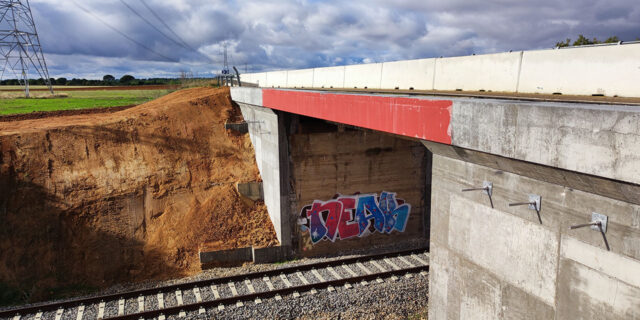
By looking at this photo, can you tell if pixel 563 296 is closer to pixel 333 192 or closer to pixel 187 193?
pixel 333 192

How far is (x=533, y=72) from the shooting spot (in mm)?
9766

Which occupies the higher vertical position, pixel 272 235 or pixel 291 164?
pixel 291 164

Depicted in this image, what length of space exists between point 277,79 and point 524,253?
2719 centimetres

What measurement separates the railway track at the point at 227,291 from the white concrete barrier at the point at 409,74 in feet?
26.5

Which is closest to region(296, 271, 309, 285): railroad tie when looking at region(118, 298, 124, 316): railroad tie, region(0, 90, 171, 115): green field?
region(118, 298, 124, 316): railroad tie

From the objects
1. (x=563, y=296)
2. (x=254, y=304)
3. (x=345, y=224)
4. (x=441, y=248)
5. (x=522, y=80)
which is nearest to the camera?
(x=563, y=296)

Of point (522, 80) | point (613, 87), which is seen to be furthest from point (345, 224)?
point (613, 87)

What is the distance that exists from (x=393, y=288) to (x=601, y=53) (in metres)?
11.9

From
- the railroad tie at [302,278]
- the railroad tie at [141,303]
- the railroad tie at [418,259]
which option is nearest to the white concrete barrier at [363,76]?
the railroad tie at [418,259]

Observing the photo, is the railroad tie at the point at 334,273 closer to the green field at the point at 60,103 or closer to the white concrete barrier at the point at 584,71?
the white concrete barrier at the point at 584,71

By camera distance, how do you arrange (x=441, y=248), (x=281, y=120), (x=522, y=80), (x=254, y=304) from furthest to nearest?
(x=281, y=120)
(x=254, y=304)
(x=441, y=248)
(x=522, y=80)

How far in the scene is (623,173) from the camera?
19.7 feet

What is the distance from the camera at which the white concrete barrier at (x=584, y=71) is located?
7699 millimetres

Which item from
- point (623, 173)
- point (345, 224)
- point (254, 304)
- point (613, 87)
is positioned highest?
point (613, 87)
